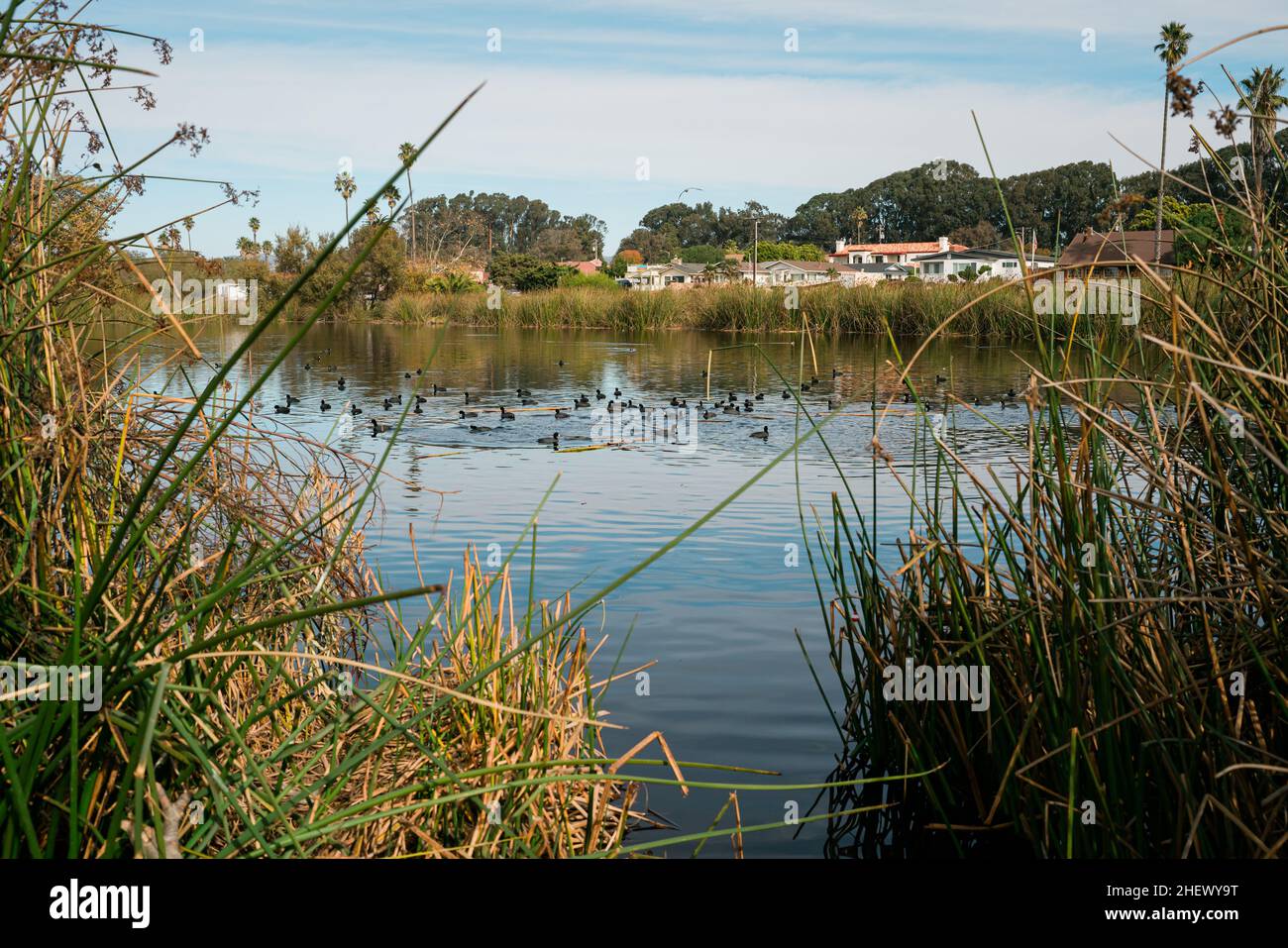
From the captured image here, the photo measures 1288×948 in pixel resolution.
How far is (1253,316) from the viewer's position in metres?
3.14

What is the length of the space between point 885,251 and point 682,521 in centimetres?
11816

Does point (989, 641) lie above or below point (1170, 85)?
below

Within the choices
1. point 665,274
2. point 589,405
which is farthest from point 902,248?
point 589,405

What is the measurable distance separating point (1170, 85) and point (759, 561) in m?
6.16

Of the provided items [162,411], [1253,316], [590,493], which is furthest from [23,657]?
[590,493]

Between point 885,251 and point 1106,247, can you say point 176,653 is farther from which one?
point 885,251

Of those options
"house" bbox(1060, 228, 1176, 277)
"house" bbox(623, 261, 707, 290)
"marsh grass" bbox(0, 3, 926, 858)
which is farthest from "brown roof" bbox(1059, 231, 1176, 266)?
"house" bbox(623, 261, 707, 290)

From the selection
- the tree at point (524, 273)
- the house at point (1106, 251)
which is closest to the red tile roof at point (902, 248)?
the tree at point (524, 273)

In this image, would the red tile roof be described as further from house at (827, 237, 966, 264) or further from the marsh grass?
the marsh grass

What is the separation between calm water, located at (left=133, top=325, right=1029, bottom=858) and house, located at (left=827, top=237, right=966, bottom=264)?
9609 cm

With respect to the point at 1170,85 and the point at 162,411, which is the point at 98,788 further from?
the point at 1170,85

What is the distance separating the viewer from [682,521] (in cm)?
957

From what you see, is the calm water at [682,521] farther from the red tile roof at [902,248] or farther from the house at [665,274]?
the red tile roof at [902,248]

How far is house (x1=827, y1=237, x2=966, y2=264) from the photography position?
11538 centimetres
